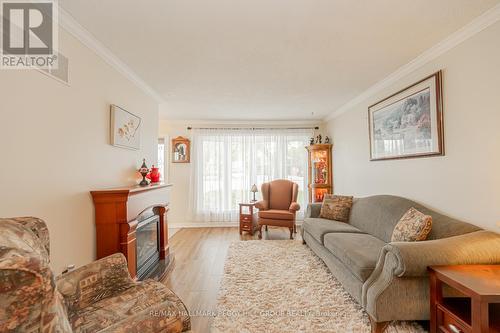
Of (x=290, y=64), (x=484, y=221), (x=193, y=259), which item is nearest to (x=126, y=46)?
(x=290, y=64)

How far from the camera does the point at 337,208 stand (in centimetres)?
363

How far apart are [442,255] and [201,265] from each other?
266 cm

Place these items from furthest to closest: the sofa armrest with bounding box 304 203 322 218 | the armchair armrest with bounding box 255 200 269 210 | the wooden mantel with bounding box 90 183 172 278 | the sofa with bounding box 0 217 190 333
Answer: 1. the armchair armrest with bounding box 255 200 269 210
2. the sofa armrest with bounding box 304 203 322 218
3. the wooden mantel with bounding box 90 183 172 278
4. the sofa with bounding box 0 217 190 333

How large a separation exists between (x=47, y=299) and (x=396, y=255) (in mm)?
1958

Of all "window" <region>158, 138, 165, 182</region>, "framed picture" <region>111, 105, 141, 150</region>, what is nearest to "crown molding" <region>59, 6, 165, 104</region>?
"framed picture" <region>111, 105, 141, 150</region>

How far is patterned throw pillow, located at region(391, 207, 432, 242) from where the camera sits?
2.04m

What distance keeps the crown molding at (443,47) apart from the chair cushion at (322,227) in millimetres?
1993

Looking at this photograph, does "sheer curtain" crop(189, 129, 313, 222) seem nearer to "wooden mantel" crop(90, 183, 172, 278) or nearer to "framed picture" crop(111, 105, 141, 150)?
"framed picture" crop(111, 105, 141, 150)

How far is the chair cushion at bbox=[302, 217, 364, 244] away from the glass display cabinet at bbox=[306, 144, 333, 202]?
4.95 feet

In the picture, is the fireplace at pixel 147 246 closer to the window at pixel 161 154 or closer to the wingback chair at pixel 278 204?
the wingback chair at pixel 278 204

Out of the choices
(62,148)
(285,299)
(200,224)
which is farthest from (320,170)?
(62,148)

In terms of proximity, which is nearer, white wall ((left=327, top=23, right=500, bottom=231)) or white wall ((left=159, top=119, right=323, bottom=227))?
white wall ((left=327, top=23, right=500, bottom=231))

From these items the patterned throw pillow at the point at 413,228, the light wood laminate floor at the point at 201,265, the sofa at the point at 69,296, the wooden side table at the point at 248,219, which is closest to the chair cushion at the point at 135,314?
the sofa at the point at 69,296

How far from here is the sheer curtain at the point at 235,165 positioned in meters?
5.43
